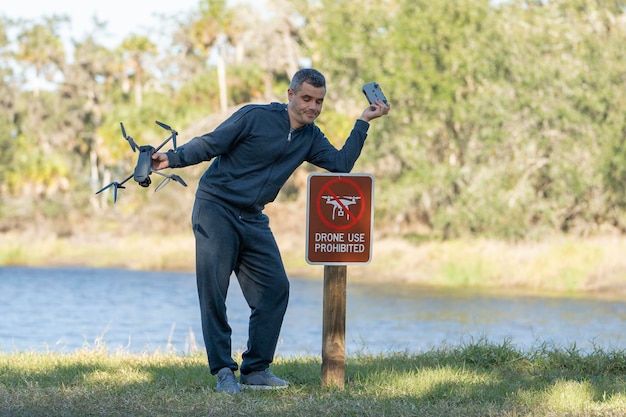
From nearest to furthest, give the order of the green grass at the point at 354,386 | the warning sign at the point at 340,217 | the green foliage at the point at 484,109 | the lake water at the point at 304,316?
the green grass at the point at 354,386 → the warning sign at the point at 340,217 → the lake water at the point at 304,316 → the green foliage at the point at 484,109

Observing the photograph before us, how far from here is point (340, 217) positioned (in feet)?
23.6

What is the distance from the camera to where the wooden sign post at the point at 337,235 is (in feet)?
23.5

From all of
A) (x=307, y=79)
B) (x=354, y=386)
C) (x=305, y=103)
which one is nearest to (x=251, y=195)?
(x=305, y=103)

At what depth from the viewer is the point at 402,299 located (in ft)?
96.0

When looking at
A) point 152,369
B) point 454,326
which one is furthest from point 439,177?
point 152,369

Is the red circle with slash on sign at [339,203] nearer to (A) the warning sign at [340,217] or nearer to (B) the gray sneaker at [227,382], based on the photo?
(A) the warning sign at [340,217]

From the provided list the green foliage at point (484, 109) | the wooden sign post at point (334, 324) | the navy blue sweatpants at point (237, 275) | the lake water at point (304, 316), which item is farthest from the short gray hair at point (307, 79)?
the green foliage at point (484, 109)

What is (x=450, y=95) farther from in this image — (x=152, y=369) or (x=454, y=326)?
(x=152, y=369)

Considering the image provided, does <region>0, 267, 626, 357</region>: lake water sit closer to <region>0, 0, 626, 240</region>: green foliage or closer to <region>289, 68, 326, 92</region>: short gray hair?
<region>0, 0, 626, 240</region>: green foliage

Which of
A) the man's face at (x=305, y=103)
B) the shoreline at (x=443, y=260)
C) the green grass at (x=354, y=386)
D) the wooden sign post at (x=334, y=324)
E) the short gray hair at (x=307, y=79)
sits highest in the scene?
the short gray hair at (x=307, y=79)

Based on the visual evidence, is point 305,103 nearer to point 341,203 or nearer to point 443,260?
point 341,203

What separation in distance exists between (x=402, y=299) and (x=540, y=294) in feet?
12.7

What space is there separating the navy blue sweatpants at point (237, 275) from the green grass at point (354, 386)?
308 millimetres

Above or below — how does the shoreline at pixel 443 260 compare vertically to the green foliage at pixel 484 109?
below
